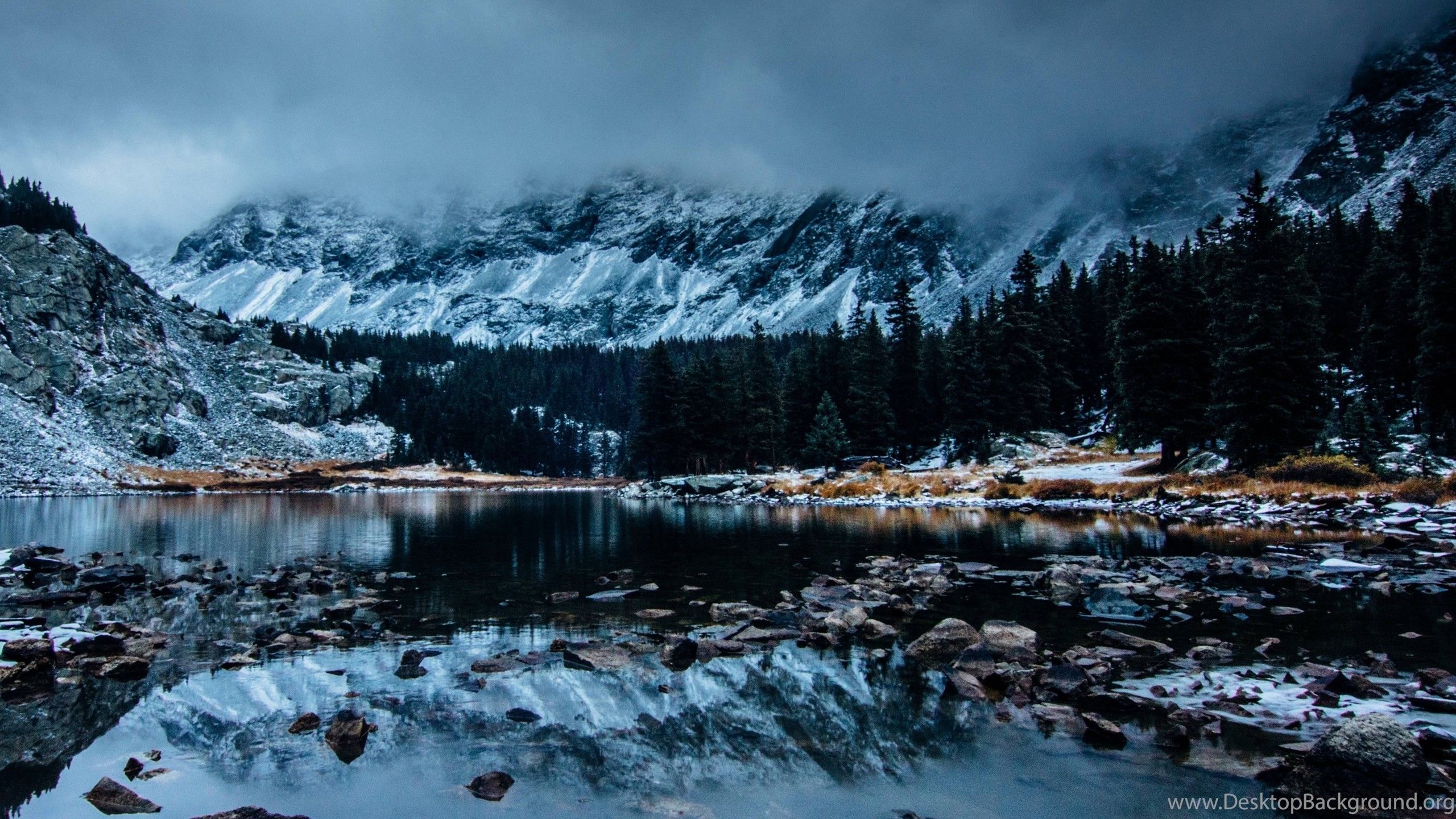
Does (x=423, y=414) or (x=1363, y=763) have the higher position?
(x=423, y=414)

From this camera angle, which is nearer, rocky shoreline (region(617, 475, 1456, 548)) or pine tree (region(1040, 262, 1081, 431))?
rocky shoreline (region(617, 475, 1456, 548))

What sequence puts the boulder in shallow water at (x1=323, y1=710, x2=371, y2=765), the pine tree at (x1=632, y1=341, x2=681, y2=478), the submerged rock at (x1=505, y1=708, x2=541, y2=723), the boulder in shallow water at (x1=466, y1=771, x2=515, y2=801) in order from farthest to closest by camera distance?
1. the pine tree at (x1=632, y1=341, x2=681, y2=478)
2. the submerged rock at (x1=505, y1=708, x2=541, y2=723)
3. the boulder in shallow water at (x1=323, y1=710, x2=371, y2=765)
4. the boulder in shallow water at (x1=466, y1=771, x2=515, y2=801)

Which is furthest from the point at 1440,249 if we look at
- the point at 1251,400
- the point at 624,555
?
the point at 624,555

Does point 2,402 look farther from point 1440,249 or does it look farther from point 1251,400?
point 1440,249

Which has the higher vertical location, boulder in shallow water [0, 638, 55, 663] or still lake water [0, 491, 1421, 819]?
boulder in shallow water [0, 638, 55, 663]

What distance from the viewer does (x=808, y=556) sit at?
29609mm

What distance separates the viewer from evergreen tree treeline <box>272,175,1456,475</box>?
4547 centimetres

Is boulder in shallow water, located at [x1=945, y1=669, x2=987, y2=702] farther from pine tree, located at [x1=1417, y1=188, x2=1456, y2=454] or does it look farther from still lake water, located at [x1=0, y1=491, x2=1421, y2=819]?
pine tree, located at [x1=1417, y1=188, x2=1456, y2=454]

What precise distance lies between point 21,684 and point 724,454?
8070 centimetres

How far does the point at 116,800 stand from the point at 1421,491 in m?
45.4

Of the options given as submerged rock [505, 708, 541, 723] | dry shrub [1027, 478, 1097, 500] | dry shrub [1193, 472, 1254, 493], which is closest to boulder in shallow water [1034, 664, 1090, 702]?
submerged rock [505, 708, 541, 723]

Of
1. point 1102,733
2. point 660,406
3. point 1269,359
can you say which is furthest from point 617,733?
point 660,406

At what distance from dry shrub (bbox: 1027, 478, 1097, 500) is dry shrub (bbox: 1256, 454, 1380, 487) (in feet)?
36.5

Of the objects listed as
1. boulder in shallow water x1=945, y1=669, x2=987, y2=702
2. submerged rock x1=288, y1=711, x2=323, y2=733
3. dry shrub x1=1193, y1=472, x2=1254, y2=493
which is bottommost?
boulder in shallow water x1=945, y1=669, x2=987, y2=702
